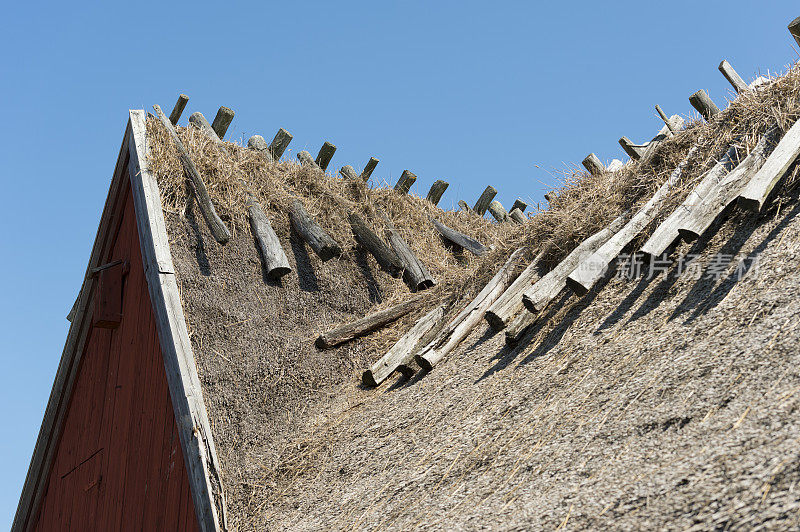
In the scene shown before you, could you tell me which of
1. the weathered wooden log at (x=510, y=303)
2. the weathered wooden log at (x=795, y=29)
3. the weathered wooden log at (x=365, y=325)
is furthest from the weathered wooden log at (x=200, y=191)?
the weathered wooden log at (x=795, y=29)

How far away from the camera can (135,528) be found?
6.95 metres

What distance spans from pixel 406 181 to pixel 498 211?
82.6 inches

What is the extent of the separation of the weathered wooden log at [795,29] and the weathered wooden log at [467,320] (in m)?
2.99

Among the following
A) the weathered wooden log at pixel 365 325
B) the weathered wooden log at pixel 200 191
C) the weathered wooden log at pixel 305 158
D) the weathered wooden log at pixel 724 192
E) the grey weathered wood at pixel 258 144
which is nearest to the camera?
the weathered wooden log at pixel 724 192

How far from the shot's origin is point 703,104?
6973 millimetres

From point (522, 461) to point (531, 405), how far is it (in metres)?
0.68

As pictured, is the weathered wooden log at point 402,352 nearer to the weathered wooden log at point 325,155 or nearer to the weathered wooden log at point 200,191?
the weathered wooden log at point 200,191

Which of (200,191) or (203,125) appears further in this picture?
(203,125)

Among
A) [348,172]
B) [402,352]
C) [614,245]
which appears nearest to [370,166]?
[348,172]

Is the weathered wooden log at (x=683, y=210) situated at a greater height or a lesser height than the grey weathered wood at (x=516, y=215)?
lesser

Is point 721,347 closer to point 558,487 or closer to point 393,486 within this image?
point 558,487

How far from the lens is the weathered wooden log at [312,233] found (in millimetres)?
7707

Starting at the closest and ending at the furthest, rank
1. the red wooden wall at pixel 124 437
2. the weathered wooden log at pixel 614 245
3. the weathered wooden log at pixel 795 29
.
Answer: the weathered wooden log at pixel 614 245, the weathered wooden log at pixel 795 29, the red wooden wall at pixel 124 437

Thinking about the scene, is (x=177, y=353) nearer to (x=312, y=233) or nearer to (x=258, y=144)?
(x=312, y=233)
